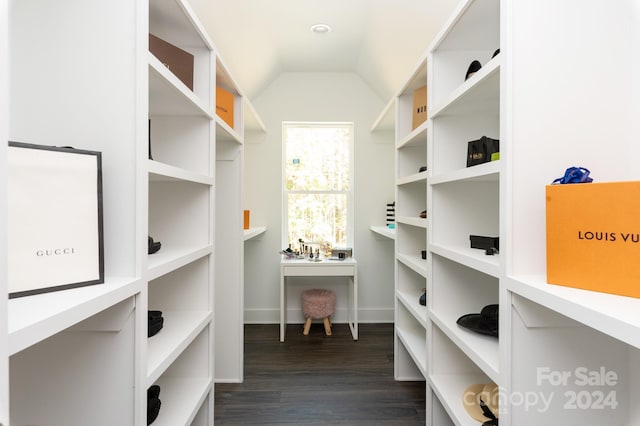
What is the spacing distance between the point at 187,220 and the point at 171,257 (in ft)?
1.32

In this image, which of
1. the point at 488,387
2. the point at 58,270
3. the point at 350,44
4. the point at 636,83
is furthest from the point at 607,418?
the point at 350,44

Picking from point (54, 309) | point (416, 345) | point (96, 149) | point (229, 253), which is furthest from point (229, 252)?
point (54, 309)

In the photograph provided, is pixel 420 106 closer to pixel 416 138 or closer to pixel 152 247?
pixel 416 138

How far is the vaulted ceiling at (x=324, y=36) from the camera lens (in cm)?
212

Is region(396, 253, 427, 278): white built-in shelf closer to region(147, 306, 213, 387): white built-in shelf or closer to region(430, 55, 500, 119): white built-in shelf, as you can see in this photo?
region(430, 55, 500, 119): white built-in shelf

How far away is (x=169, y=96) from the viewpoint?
1335 mm

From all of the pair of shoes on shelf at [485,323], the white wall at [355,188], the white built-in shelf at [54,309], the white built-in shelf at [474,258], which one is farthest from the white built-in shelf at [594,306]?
the white wall at [355,188]

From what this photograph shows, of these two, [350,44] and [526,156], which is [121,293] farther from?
[350,44]

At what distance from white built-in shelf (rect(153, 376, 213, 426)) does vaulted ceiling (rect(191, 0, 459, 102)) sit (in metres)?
2.06

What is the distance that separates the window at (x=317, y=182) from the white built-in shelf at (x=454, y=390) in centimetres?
218

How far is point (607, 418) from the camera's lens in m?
0.95

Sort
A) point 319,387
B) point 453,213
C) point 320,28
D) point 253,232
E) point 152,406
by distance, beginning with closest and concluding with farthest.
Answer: point 152,406 < point 453,213 < point 319,387 < point 320,28 < point 253,232

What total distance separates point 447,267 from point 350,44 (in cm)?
224

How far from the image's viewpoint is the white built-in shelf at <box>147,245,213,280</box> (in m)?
1.13
